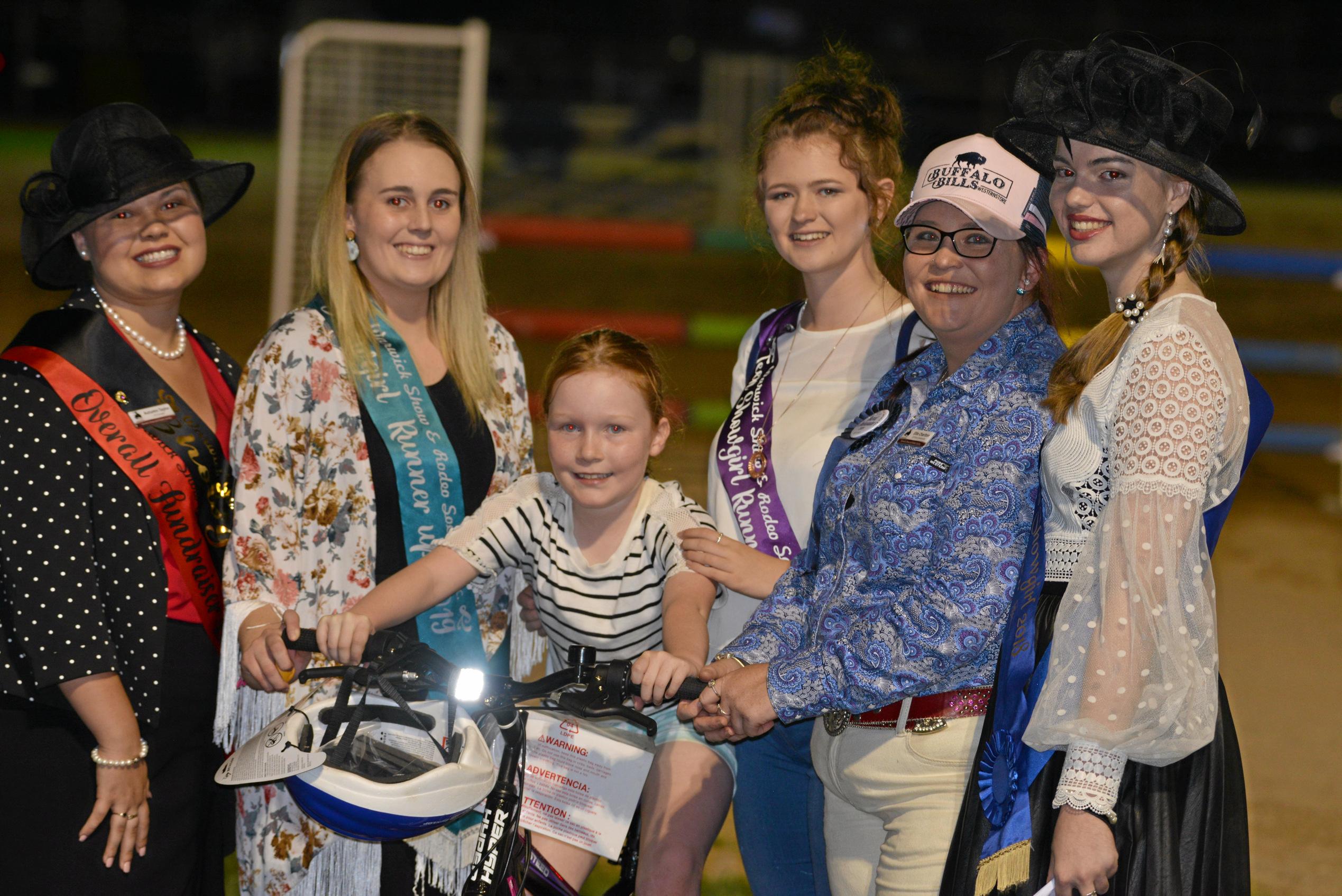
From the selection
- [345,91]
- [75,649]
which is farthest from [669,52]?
[75,649]

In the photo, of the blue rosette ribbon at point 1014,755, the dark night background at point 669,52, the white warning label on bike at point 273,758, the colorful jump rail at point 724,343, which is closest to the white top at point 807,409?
the blue rosette ribbon at point 1014,755

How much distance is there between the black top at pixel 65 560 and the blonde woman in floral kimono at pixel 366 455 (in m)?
0.16

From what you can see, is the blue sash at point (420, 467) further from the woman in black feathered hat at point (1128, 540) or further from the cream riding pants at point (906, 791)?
the woman in black feathered hat at point (1128, 540)

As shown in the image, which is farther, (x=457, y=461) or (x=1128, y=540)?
(x=457, y=461)

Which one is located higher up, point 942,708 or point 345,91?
point 345,91

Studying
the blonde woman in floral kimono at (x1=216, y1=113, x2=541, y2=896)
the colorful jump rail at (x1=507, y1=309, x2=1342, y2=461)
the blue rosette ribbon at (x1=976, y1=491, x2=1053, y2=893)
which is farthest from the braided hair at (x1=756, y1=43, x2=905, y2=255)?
the colorful jump rail at (x1=507, y1=309, x2=1342, y2=461)

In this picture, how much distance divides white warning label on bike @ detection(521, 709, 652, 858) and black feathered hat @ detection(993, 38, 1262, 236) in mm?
1191

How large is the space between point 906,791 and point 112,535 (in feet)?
4.84

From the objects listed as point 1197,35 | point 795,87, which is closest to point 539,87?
point 1197,35

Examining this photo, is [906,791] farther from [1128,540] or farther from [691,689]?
[1128,540]

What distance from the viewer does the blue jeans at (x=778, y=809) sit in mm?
2465

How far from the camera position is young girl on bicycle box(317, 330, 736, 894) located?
2.33m

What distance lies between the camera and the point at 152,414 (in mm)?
2525

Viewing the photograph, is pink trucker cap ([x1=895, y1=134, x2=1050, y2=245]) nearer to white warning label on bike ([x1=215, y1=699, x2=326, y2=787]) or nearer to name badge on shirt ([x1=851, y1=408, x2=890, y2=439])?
name badge on shirt ([x1=851, y1=408, x2=890, y2=439])
